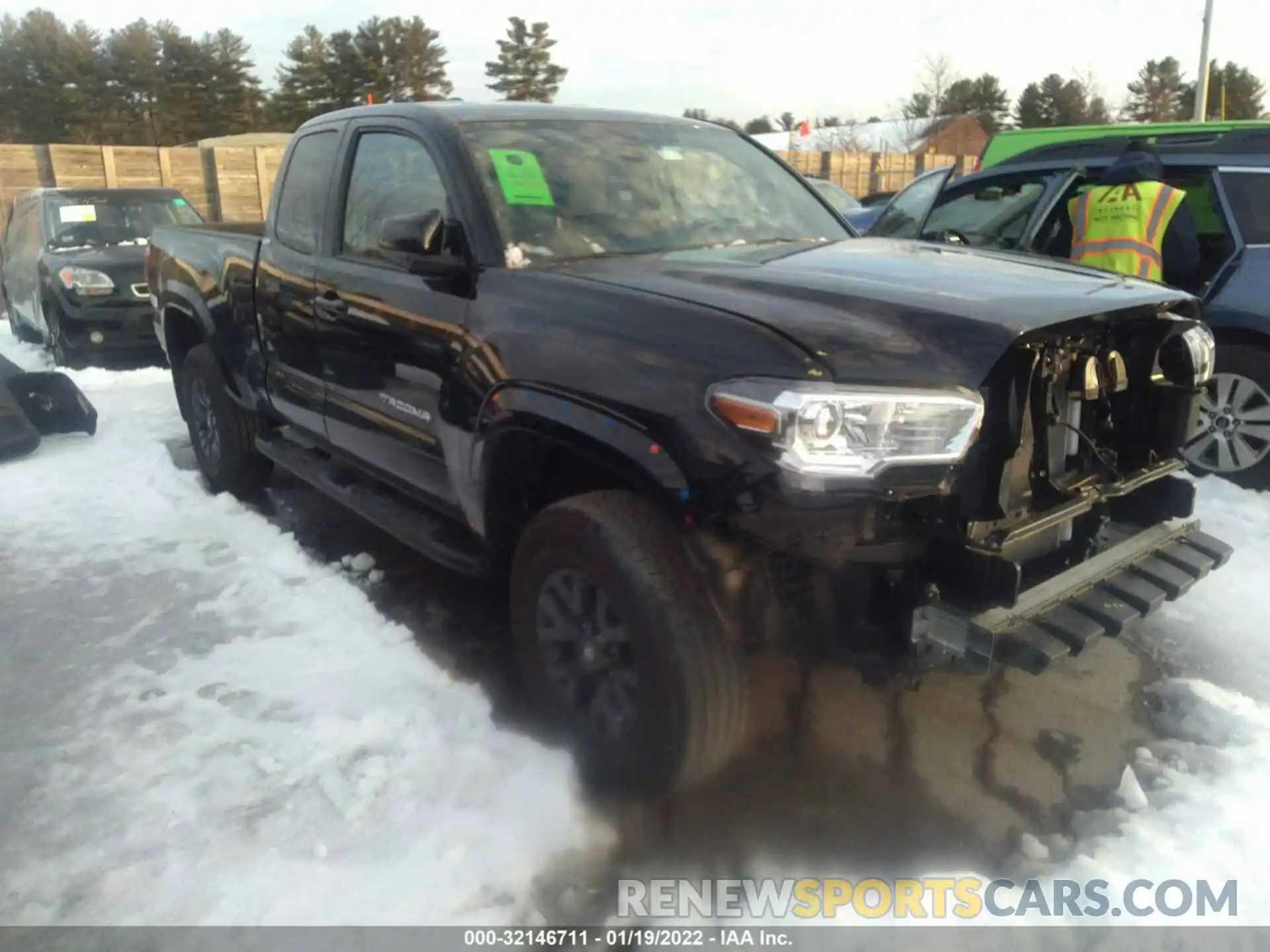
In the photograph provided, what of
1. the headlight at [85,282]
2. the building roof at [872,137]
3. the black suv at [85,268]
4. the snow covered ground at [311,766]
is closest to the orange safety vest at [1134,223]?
the snow covered ground at [311,766]

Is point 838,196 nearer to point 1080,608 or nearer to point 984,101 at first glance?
point 1080,608

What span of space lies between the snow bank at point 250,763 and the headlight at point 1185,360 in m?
2.15

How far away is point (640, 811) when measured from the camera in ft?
9.41

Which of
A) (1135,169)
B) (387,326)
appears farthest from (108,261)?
(1135,169)

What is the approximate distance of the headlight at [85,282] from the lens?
→ 30.0ft

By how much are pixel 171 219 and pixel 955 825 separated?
34.4 ft

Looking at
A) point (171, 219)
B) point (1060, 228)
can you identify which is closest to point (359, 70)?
point (171, 219)

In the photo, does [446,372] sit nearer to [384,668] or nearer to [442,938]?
[384,668]

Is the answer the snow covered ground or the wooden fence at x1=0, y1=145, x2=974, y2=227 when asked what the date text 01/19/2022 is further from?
the wooden fence at x1=0, y1=145, x2=974, y2=227

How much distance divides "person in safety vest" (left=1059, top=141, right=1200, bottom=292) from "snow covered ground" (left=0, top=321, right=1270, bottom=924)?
1.47 m

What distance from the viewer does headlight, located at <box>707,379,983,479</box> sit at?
7.54 feet

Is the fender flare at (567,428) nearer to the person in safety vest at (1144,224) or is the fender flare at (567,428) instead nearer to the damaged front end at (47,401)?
the person in safety vest at (1144,224)

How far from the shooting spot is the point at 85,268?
928 cm

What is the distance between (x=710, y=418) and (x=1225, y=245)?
4.10 metres
